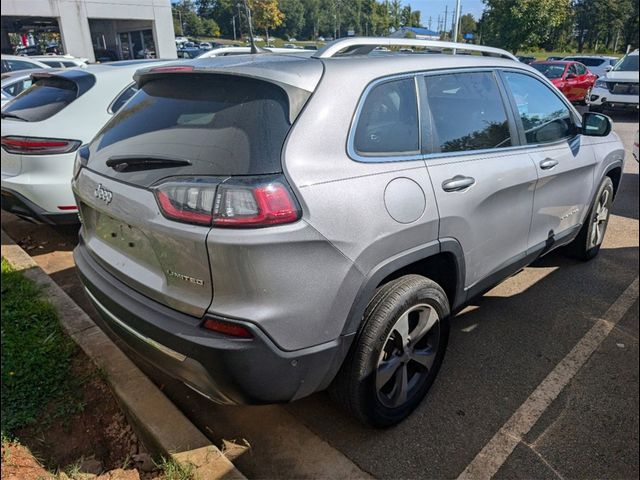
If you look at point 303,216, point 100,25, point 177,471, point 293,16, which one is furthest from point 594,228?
point 100,25

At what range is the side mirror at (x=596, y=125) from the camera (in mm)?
3500

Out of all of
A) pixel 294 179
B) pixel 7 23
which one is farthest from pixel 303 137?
pixel 7 23

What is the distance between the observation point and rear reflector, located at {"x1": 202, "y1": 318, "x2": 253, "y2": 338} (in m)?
1.81

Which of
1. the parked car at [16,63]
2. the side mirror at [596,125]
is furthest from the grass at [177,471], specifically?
the parked car at [16,63]

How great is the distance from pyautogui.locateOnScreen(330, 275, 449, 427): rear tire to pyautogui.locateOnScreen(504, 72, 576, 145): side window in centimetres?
143

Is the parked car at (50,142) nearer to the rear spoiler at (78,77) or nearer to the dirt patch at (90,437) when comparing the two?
the rear spoiler at (78,77)

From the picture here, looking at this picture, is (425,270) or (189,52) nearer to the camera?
(425,270)

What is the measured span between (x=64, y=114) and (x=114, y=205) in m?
2.81

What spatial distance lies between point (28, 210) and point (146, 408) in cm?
266

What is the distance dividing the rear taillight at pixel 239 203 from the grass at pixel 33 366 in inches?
64.0

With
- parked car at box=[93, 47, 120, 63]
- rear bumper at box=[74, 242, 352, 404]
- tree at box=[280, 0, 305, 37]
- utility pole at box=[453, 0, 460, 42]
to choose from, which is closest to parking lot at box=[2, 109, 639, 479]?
rear bumper at box=[74, 242, 352, 404]

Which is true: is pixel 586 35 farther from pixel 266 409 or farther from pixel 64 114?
pixel 64 114

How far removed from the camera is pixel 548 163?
10.3 feet

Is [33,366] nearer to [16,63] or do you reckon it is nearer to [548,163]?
[548,163]
